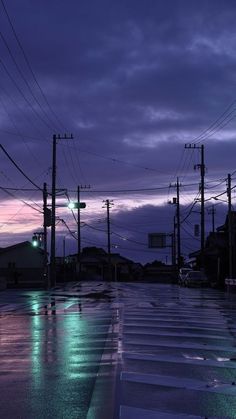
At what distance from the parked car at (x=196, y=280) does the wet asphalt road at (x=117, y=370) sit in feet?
128

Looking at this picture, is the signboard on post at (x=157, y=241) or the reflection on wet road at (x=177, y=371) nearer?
the reflection on wet road at (x=177, y=371)

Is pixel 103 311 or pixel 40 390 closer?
pixel 40 390

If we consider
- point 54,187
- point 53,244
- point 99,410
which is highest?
point 54,187

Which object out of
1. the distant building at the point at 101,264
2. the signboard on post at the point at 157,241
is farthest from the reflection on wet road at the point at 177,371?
the distant building at the point at 101,264

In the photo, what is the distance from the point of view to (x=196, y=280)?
2269 inches

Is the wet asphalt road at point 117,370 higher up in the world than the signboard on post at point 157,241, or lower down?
lower down

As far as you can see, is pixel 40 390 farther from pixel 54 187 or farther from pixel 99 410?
pixel 54 187

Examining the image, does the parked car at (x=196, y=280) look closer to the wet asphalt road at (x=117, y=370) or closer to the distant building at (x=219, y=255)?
the distant building at (x=219, y=255)

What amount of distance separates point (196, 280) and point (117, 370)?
158 ft

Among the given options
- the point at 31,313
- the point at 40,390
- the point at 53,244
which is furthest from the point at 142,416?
the point at 53,244

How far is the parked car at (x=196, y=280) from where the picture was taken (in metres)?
57.4

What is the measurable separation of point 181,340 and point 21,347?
3.69m

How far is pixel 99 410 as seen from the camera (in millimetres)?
7570

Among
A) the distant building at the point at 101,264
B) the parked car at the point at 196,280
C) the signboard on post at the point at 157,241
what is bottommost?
the parked car at the point at 196,280
